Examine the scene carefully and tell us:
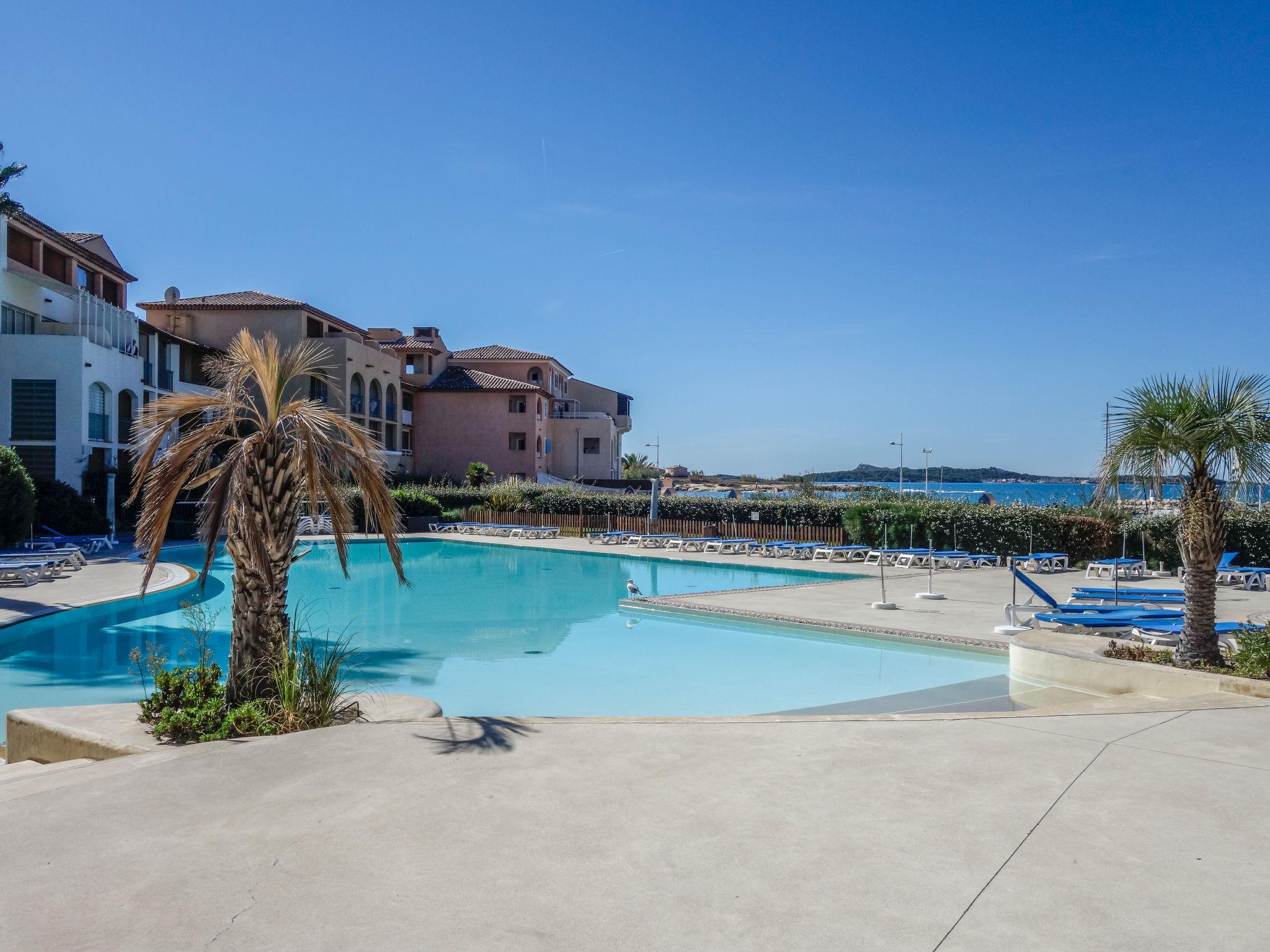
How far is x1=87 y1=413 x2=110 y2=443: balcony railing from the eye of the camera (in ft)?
94.1

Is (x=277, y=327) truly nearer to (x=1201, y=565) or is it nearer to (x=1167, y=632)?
(x=1167, y=632)

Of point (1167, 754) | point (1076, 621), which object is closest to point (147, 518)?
point (1167, 754)

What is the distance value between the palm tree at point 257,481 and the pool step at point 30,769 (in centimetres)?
105

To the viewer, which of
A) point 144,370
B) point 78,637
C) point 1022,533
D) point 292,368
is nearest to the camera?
point 292,368

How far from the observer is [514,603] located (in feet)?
58.0

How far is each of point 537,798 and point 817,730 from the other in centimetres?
222

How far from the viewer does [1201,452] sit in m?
8.25

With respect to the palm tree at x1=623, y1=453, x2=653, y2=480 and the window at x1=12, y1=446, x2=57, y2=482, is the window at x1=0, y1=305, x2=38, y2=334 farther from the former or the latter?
the palm tree at x1=623, y1=453, x2=653, y2=480

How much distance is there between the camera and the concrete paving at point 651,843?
3180 millimetres

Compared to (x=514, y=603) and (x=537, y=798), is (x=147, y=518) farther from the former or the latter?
(x=514, y=603)

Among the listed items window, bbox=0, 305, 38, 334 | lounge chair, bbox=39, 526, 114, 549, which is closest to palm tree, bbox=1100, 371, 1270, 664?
lounge chair, bbox=39, 526, 114, 549

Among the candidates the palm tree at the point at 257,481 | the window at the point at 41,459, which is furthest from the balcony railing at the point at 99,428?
the palm tree at the point at 257,481

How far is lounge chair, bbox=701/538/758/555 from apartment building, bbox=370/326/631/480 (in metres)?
25.3

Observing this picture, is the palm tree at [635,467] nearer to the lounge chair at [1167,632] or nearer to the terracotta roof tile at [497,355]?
the terracotta roof tile at [497,355]
